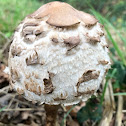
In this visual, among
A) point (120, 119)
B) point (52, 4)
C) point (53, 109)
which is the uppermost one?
point (52, 4)

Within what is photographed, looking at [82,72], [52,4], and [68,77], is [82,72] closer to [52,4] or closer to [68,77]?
[68,77]

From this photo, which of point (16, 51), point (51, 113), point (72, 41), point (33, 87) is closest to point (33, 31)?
point (16, 51)

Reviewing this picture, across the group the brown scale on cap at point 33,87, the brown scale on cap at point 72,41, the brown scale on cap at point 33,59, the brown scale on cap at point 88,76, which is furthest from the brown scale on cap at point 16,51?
the brown scale on cap at point 88,76

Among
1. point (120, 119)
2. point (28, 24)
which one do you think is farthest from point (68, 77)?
point (120, 119)

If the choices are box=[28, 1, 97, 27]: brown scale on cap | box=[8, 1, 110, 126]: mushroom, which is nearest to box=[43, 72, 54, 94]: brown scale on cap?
box=[8, 1, 110, 126]: mushroom

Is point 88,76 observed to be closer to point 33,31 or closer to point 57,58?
point 57,58

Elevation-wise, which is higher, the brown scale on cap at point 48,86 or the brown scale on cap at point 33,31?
the brown scale on cap at point 33,31

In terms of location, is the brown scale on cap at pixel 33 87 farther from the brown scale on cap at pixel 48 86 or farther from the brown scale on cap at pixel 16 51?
the brown scale on cap at pixel 16 51

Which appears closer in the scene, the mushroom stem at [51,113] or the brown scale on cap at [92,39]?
the brown scale on cap at [92,39]
